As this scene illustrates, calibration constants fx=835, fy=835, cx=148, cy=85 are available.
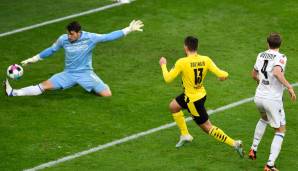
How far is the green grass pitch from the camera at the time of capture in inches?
580

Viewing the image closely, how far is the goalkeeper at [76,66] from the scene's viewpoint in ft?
57.5

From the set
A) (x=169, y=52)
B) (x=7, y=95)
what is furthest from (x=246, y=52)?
(x=7, y=95)

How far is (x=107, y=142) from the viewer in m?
15.4

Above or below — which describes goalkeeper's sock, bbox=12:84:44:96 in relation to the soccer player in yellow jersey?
below

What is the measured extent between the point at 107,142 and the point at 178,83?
368 cm

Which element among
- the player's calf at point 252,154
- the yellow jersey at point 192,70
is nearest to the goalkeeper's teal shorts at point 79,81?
the yellow jersey at point 192,70

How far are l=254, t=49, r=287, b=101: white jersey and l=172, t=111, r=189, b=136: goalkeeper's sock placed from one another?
165 cm

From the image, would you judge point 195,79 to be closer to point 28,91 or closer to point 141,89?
point 141,89

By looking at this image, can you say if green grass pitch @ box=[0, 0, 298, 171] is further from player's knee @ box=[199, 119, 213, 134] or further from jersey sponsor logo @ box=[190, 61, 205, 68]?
jersey sponsor logo @ box=[190, 61, 205, 68]

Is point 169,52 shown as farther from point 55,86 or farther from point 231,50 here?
point 55,86

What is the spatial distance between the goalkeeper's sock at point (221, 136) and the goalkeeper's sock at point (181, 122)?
2.21 ft

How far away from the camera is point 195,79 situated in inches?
567

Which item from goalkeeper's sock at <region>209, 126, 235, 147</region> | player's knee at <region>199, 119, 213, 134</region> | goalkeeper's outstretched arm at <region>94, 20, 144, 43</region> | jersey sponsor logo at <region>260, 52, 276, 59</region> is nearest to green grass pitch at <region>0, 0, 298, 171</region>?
goalkeeper's sock at <region>209, 126, 235, 147</region>

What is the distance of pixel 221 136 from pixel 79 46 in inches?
175
